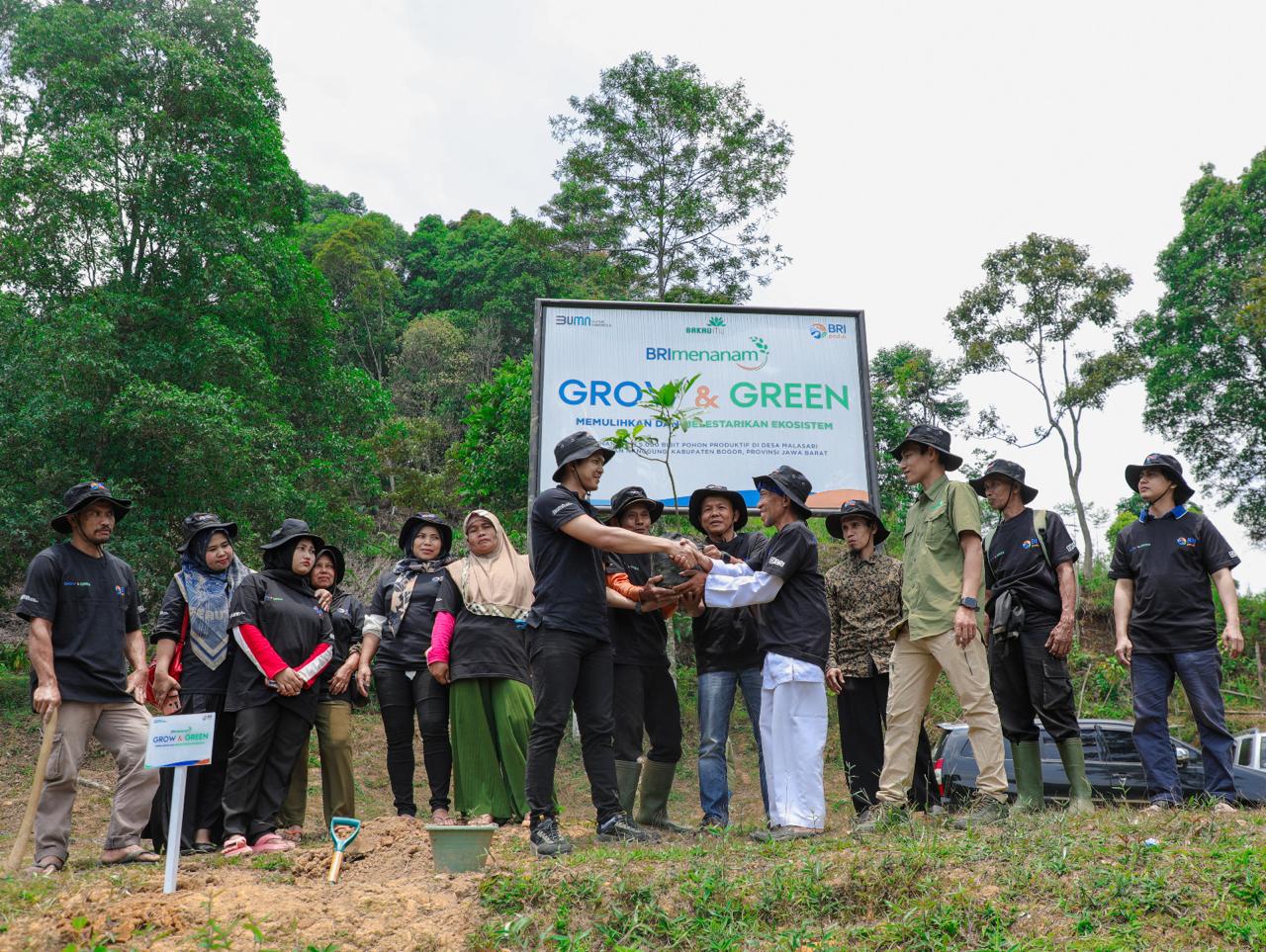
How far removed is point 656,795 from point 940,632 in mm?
1815

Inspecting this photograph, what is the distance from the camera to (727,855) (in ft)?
13.4

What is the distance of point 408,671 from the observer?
5.97 metres

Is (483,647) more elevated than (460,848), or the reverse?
(483,647)

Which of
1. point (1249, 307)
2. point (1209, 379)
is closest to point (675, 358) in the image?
point (1249, 307)

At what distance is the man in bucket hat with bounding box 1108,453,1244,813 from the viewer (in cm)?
498

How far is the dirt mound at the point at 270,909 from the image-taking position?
3.38 m

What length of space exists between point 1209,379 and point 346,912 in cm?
2393

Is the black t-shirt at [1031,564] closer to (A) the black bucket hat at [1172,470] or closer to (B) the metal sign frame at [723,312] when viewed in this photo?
(A) the black bucket hat at [1172,470]

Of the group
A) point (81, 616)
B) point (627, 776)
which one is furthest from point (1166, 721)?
point (81, 616)

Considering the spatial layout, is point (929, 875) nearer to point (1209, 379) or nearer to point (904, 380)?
point (1209, 379)

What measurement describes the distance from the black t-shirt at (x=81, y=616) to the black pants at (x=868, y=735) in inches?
147

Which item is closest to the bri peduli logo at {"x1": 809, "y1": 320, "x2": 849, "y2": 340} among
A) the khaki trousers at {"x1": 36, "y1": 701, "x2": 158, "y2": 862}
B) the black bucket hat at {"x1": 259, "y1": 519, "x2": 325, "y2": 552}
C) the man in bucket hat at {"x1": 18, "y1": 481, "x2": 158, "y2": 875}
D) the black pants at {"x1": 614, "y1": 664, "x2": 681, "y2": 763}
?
the black pants at {"x1": 614, "y1": 664, "x2": 681, "y2": 763}

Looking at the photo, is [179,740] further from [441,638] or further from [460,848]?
[441,638]

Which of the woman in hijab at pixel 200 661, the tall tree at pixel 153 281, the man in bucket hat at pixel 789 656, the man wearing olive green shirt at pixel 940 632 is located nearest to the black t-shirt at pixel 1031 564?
the man wearing olive green shirt at pixel 940 632
